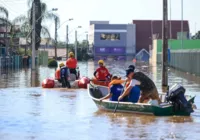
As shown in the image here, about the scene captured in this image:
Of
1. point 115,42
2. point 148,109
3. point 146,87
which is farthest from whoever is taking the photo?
point 115,42

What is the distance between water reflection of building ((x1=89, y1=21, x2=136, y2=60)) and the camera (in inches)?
5044

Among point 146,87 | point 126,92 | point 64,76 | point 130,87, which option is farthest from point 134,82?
point 64,76

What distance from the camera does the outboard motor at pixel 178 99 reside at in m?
15.6

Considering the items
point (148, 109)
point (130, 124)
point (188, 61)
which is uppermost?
point (188, 61)

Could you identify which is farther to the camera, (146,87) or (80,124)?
(146,87)

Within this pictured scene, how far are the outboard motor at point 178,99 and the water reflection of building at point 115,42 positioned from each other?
366 ft

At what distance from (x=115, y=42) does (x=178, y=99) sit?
11325cm

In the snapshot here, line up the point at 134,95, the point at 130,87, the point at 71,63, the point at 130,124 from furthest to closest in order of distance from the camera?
1. the point at 71,63
2. the point at 134,95
3. the point at 130,87
4. the point at 130,124

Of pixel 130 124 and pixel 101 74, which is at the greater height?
pixel 101 74

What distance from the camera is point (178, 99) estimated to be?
15578mm

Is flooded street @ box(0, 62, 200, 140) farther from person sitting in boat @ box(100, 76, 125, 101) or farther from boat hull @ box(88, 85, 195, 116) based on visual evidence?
person sitting in boat @ box(100, 76, 125, 101)

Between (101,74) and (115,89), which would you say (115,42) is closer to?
(101,74)

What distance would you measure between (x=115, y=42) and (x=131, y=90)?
113m

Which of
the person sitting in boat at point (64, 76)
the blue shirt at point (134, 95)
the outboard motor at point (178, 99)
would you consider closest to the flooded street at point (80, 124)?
the outboard motor at point (178, 99)
